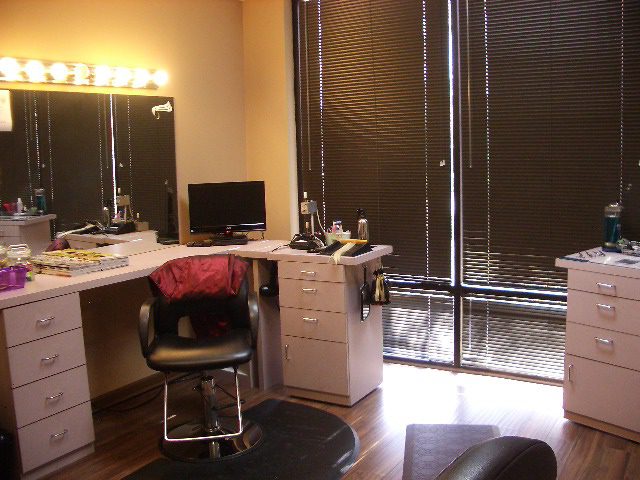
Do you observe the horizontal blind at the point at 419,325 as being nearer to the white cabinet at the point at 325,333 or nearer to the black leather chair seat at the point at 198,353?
the white cabinet at the point at 325,333

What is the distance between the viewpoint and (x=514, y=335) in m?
3.88

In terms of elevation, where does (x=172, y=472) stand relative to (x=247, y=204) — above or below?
below

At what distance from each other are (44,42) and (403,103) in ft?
6.72

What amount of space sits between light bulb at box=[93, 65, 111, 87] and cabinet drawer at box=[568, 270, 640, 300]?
2.67 m

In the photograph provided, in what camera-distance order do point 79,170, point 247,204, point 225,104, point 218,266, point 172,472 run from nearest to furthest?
point 172,472 → point 218,266 → point 79,170 → point 247,204 → point 225,104

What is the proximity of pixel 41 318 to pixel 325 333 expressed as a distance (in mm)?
1450

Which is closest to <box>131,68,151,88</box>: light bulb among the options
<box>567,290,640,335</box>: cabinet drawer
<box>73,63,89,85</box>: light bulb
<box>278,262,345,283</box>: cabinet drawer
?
<box>73,63,89,85</box>: light bulb

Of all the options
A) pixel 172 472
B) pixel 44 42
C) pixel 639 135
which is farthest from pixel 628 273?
pixel 44 42

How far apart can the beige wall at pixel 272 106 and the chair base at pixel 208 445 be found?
1.54 meters

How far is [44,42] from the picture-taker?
3303 millimetres

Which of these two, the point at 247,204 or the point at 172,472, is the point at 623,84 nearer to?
the point at 247,204

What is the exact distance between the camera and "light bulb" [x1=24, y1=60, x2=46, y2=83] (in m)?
3.22

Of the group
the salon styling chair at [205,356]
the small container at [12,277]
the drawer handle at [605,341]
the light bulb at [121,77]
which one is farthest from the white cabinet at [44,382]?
the drawer handle at [605,341]

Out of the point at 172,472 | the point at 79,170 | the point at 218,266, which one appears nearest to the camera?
the point at 172,472
